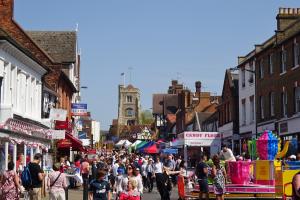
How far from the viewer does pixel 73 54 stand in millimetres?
46281

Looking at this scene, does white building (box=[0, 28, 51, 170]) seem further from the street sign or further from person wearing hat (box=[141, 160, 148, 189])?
the street sign

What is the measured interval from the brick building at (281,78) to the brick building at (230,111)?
7020 millimetres

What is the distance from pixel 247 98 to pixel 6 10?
21.7 m

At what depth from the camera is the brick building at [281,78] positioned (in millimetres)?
34062

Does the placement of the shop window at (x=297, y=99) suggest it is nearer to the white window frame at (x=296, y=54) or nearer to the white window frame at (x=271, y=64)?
the white window frame at (x=296, y=54)

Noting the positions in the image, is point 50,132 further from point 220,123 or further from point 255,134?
point 220,123

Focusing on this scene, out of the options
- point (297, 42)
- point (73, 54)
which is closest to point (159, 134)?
point (73, 54)

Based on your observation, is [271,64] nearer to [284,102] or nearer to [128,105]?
[284,102]

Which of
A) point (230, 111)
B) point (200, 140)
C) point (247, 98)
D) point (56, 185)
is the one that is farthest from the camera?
point (230, 111)

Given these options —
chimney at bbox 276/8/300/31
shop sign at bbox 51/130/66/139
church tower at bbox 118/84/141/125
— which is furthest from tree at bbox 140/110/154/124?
shop sign at bbox 51/130/66/139

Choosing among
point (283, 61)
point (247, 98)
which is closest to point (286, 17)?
point (283, 61)

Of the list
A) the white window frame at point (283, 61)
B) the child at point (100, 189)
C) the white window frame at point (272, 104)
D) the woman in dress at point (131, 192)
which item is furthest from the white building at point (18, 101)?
the white window frame at point (272, 104)

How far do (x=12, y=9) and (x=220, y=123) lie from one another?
29571 mm

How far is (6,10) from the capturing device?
97.5 ft
